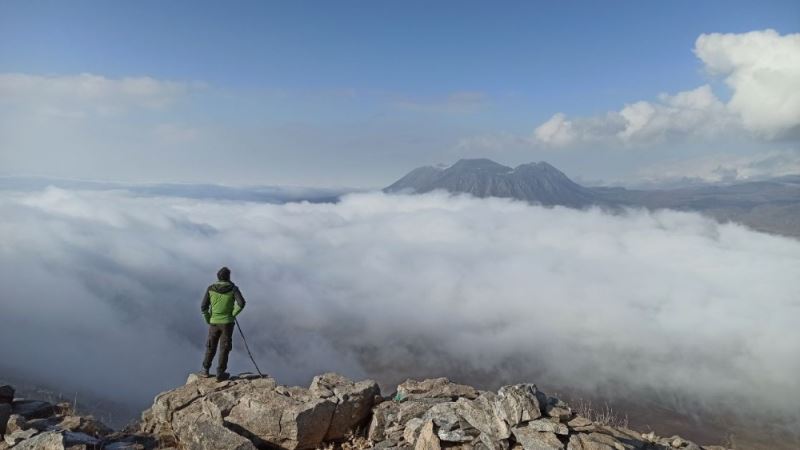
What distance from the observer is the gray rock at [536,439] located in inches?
437

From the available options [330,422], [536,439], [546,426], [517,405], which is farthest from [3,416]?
[546,426]

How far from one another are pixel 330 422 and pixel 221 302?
19.4 feet

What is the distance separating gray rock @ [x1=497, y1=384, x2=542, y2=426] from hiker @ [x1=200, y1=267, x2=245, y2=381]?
9.53 meters

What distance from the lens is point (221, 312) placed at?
17.0 metres

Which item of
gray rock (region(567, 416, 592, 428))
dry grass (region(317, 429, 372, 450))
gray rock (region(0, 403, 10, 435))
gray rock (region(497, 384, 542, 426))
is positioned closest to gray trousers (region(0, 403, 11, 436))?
gray rock (region(0, 403, 10, 435))

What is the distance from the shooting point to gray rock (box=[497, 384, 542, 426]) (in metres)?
12.1

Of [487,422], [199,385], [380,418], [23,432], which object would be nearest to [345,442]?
[380,418]

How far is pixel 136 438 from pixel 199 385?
8.38 feet

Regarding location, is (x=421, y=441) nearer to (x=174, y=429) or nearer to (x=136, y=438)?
(x=174, y=429)

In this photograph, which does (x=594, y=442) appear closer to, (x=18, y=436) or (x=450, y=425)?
(x=450, y=425)

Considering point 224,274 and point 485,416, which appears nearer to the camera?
point 485,416

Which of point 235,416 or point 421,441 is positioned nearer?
point 421,441

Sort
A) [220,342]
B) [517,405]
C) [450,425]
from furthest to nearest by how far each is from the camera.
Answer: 1. [220,342]
2. [517,405]
3. [450,425]

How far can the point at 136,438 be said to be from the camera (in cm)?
1409
